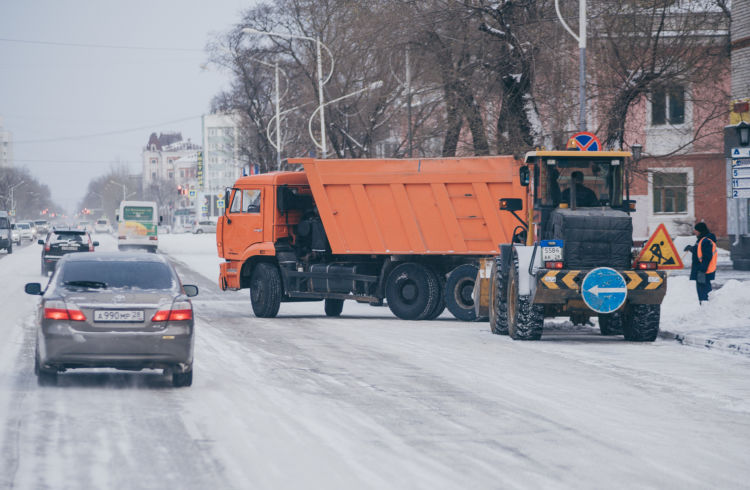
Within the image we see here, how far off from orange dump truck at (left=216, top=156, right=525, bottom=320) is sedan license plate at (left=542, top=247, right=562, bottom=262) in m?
4.16

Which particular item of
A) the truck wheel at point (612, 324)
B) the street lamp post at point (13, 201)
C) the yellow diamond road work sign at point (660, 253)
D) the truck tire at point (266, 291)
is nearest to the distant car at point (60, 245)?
the truck tire at point (266, 291)

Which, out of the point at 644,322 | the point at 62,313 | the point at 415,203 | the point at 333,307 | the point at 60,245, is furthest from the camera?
the point at 60,245

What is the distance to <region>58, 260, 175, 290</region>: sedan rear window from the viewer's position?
1180 cm

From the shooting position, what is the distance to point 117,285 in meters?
11.8

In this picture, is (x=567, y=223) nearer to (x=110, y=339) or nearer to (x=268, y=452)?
(x=110, y=339)

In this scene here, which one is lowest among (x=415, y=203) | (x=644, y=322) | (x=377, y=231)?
(x=644, y=322)

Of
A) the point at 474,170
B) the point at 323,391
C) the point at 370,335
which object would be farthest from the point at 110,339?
the point at 474,170

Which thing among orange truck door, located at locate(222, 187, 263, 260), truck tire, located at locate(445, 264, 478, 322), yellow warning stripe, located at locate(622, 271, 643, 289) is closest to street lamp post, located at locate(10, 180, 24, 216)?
orange truck door, located at locate(222, 187, 263, 260)

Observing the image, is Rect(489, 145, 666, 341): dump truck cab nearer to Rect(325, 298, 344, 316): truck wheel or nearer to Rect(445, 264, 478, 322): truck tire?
Rect(445, 264, 478, 322): truck tire

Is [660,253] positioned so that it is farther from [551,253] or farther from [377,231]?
[377,231]

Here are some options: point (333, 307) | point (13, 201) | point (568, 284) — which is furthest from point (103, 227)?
point (568, 284)

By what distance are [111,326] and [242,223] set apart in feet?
40.3

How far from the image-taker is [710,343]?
54.6 feet

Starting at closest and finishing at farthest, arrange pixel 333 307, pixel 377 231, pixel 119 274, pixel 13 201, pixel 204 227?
pixel 119 274
pixel 377 231
pixel 333 307
pixel 204 227
pixel 13 201
